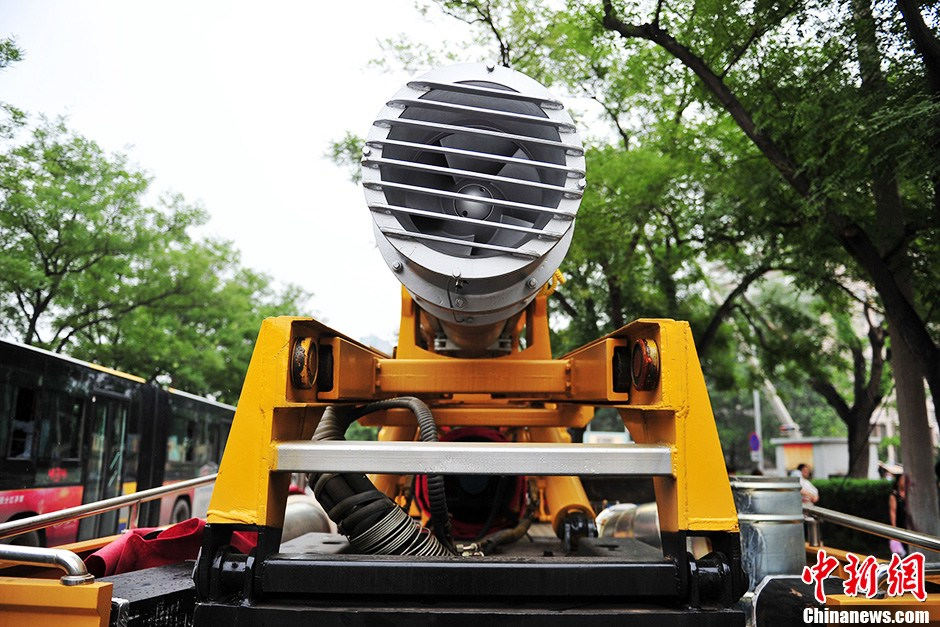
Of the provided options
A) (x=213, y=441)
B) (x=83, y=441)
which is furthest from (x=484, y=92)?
(x=213, y=441)

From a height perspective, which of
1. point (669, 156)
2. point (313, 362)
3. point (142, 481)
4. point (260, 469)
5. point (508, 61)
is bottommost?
point (142, 481)

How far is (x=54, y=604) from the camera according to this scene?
236 centimetres

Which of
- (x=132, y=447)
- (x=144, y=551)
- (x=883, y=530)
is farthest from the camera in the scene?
(x=132, y=447)

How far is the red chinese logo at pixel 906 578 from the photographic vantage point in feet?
8.82

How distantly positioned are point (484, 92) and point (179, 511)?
485 inches

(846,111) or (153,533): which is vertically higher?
(846,111)

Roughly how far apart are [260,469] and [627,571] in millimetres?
1263

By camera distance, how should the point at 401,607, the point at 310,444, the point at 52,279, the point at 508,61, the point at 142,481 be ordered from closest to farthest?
the point at 401,607 → the point at 310,444 → the point at 142,481 → the point at 508,61 → the point at 52,279

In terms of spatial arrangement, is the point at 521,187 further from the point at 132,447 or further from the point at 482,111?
the point at 132,447

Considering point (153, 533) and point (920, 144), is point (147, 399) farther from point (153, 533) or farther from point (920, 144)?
point (920, 144)

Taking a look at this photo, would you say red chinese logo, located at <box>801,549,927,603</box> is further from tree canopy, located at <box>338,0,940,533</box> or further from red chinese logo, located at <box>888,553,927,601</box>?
tree canopy, located at <box>338,0,940,533</box>

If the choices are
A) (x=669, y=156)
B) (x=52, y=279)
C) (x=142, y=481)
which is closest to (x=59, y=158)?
(x=52, y=279)

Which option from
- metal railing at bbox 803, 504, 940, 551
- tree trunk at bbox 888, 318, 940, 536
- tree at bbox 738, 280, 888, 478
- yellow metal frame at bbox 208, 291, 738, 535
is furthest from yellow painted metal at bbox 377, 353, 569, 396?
tree at bbox 738, 280, 888, 478

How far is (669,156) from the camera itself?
40.0 feet
